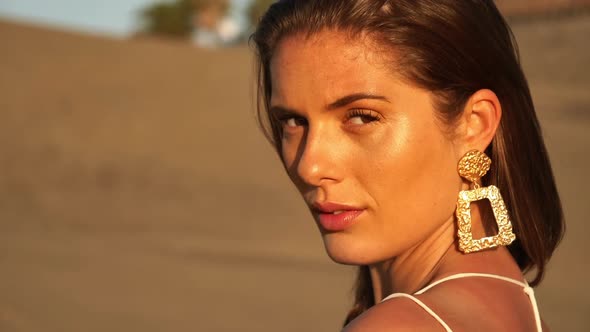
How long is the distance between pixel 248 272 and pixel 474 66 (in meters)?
10.7

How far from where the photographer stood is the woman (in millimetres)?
2016

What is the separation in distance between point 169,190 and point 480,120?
61.8 ft

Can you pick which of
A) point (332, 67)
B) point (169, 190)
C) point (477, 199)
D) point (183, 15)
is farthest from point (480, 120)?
point (183, 15)

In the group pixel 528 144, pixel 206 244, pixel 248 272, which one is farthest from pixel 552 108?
pixel 528 144

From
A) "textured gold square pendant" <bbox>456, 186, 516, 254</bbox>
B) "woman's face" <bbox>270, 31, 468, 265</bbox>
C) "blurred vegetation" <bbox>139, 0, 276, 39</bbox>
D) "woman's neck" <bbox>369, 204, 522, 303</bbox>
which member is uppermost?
"blurred vegetation" <bbox>139, 0, 276, 39</bbox>

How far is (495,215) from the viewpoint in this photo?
2143 millimetres

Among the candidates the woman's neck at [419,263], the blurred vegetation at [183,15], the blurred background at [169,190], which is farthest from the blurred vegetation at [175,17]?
the woman's neck at [419,263]

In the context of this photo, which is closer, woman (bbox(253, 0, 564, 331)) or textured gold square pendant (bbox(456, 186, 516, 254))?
woman (bbox(253, 0, 564, 331))

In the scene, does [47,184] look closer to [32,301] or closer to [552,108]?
[32,301]

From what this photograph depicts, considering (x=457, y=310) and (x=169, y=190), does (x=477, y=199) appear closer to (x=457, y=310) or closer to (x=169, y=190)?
(x=457, y=310)

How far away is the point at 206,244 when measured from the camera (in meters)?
15.3

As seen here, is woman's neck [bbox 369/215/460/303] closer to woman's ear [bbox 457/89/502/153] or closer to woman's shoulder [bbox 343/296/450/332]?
woman's ear [bbox 457/89/502/153]

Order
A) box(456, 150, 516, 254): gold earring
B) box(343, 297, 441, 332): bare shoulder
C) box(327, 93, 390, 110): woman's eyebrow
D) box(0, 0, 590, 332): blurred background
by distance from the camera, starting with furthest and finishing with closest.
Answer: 1. box(0, 0, 590, 332): blurred background
2. box(456, 150, 516, 254): gold earring
3. box(327, 93, 390, 110): woman's eyebrow
4. box(343, 297, 441, 332): bare shoulder

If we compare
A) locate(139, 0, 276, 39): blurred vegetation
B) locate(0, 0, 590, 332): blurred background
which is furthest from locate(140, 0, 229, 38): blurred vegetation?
locate(0, 0, 590, 332): blurred background
